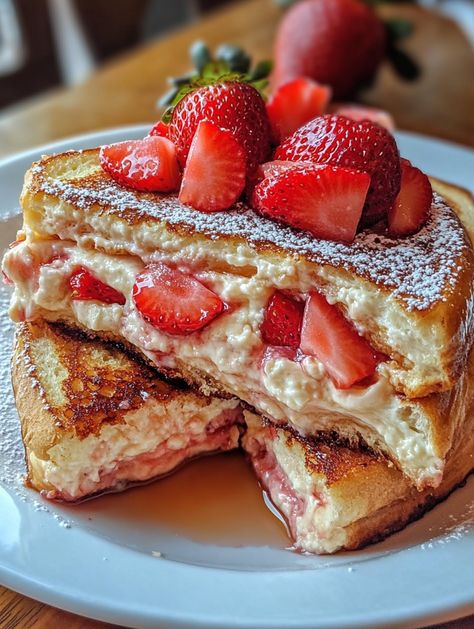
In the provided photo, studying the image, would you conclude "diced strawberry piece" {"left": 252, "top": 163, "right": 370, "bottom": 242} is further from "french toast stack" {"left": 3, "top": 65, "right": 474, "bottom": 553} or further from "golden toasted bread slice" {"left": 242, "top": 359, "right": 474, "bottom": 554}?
"golden toasted bread slice" {"left": 242, "top": 359, "right": 474, "bottom": 554}

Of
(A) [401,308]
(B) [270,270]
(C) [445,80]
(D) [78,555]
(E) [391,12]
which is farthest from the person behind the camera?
(E) [391,12]

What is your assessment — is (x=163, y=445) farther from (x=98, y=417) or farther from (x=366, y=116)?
(x=366, y=116)

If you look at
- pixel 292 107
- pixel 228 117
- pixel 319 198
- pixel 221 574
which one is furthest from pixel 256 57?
pixel 221 574

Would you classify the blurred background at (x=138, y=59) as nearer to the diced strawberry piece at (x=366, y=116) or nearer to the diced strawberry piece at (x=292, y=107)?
the diced strawberry piece at (x=366, y=116)

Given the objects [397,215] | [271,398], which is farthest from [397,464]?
[397,215]

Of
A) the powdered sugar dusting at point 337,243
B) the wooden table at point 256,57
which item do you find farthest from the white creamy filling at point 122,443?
the wooden table at point 256,57

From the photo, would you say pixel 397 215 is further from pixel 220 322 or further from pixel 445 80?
pixel 445 80

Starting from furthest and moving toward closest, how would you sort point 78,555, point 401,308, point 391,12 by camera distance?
point 391,12
point 401,308
point 78,555
